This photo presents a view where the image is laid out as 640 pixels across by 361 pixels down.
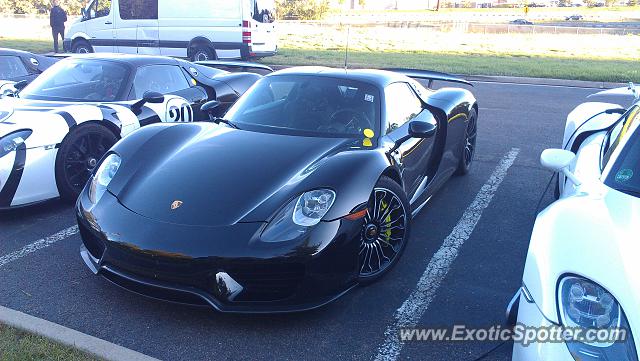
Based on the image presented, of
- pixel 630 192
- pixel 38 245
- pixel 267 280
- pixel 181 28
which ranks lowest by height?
pixel 38 245

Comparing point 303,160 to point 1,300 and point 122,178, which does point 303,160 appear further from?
point 1,300

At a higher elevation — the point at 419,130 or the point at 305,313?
the point at 419,130

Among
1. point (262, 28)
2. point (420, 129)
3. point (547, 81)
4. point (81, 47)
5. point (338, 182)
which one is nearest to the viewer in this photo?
point (338, 182)

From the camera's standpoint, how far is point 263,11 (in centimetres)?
1608

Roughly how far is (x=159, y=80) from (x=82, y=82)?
0.81 meters

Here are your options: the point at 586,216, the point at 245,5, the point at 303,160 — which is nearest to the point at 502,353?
the point at 586,216

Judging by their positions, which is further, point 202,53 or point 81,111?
point 202,53

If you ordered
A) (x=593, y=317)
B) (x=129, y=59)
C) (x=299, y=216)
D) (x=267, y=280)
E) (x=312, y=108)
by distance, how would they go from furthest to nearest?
1. (x=129, y=59)
2. (x=312, y=108)
3. (x=299, y=216)
4. (x=267, y=280)
5. (x=593, y=317)

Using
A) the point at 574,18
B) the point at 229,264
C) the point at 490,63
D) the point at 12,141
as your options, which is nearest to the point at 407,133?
the point at 229,264

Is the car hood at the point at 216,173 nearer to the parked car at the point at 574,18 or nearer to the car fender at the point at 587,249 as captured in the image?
the car fender at the point at 587,249

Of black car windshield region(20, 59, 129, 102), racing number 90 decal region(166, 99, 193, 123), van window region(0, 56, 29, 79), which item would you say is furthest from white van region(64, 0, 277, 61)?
black car windshield region(20, 59, 129, 102)

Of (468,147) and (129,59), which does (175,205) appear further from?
(468,147)

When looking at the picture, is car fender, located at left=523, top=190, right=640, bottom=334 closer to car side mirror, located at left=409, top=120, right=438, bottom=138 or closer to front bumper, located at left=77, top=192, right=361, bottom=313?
front bumper, located at left=77, top=192, right=361, bottom=313

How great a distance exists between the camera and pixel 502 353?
2.81m
